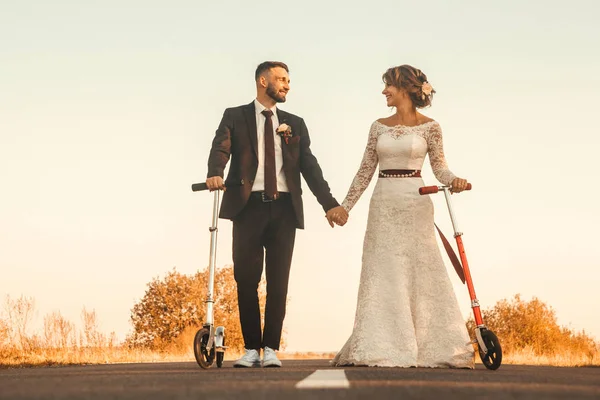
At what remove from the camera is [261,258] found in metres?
8.02

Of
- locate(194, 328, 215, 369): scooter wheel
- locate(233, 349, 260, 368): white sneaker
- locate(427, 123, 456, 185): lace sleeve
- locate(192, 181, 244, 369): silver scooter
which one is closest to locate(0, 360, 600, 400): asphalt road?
locate(194, 328, 215, 369): scooter wheel

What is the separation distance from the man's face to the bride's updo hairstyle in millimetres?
1070

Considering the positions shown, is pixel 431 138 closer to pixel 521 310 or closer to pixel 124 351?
pixel 124 351

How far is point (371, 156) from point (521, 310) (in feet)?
53.4

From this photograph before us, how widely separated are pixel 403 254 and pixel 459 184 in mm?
893

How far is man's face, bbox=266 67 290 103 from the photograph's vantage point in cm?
827

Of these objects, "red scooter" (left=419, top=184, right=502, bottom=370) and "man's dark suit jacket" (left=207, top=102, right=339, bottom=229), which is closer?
"red scooter" (left=419, top=184, right=502, bottom=370)

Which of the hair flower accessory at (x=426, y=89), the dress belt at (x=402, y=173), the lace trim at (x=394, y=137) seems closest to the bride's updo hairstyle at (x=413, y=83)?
the hair flower accessory at (x=426, y=89)

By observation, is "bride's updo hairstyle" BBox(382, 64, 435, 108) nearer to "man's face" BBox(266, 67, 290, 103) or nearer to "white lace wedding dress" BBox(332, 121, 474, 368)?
"white lace wedding dress" BBox(332, 121, 474, 368)

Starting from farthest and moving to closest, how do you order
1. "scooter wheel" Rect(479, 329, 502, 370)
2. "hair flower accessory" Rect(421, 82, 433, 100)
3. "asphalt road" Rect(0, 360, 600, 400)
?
"hair flower accessory" Rect(421, 82, 433, 100), "scooter wheel" Rect(479, 329, 502, 370), "asphalt road" Rect(0, 360, 600, 400)

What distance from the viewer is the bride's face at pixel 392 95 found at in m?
8.58

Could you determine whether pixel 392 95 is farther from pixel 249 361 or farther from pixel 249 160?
pixel 249 361

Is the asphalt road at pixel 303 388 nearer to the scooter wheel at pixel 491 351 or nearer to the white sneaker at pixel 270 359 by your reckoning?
the scooter wheel at pixel 491 351

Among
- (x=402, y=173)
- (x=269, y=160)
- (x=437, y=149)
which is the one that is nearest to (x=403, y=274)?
(x=402, y=173)
